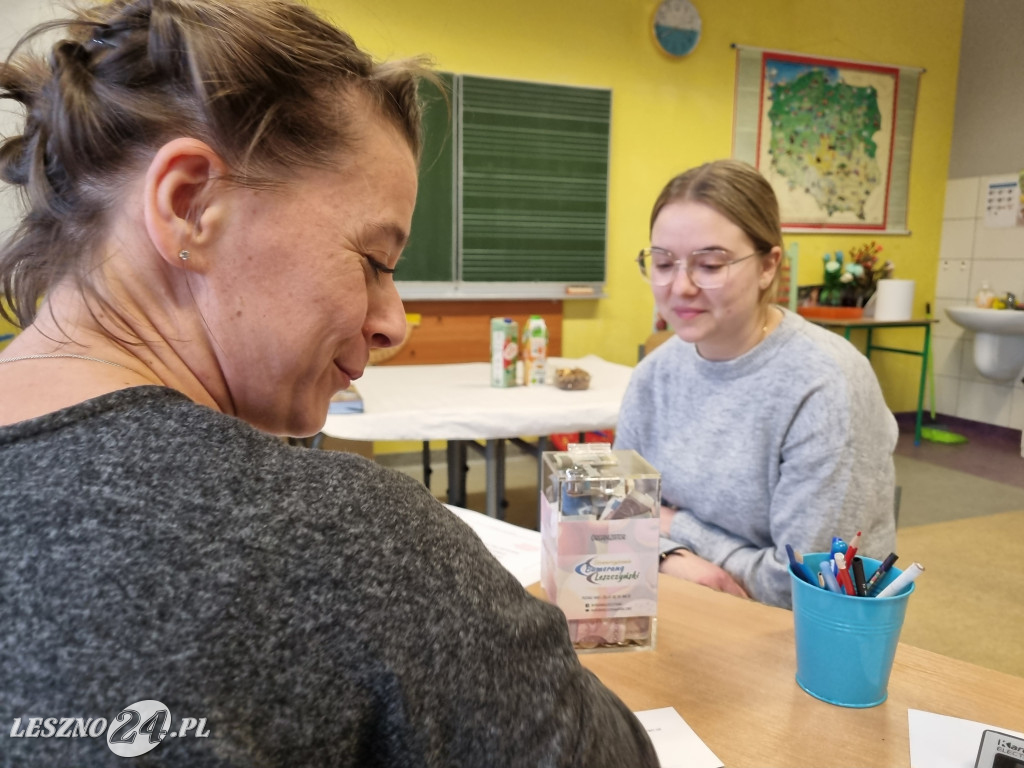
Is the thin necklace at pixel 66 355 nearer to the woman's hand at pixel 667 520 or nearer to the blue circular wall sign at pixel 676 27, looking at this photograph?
the woman's hand at pixel 667 520

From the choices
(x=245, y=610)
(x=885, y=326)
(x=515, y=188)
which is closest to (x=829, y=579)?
(x=245, y=610)

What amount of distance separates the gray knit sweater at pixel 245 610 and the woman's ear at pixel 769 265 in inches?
45.8

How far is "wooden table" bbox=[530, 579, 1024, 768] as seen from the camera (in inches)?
27.5

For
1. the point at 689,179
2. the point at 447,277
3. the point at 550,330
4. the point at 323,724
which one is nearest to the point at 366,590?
the point at 323,724

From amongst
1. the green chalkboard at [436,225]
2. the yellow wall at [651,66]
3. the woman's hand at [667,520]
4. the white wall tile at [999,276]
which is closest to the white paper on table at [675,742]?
the woman's hand at [667,520]

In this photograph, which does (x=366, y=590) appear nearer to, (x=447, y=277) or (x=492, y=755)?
(x=492, y=755)

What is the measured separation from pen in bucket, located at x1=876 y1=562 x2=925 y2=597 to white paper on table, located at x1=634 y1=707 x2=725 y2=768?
25 cm

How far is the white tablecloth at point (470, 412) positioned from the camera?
6.79 feet

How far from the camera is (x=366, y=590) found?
380 millimetres

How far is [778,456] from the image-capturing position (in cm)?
129

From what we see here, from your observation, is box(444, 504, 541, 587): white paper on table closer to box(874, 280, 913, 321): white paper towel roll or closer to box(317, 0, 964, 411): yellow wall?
box(317, 0, 964, 411): yellow wall

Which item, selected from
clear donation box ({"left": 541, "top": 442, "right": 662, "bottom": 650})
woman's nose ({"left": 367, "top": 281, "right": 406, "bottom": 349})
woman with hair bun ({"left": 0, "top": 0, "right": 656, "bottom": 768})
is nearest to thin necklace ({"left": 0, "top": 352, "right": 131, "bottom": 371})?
woman with hair bun ({"left": 0, "top": 0, "right": 656, "bottom": 768})

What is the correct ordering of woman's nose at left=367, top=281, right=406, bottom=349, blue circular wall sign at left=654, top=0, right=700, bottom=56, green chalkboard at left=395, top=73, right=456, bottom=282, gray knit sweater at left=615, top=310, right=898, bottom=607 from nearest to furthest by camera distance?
woman's nose at left=367, top=281, right=406, bottom=349 < gray knit sweater at left=615, top=310, right=898, bottom=607 < green chalkboard at left=395, top=73, right=456, bottom=282 < blue circular wall sign at left=654, top=0, right=700, bottom=56

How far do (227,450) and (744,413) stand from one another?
3.65 ft
